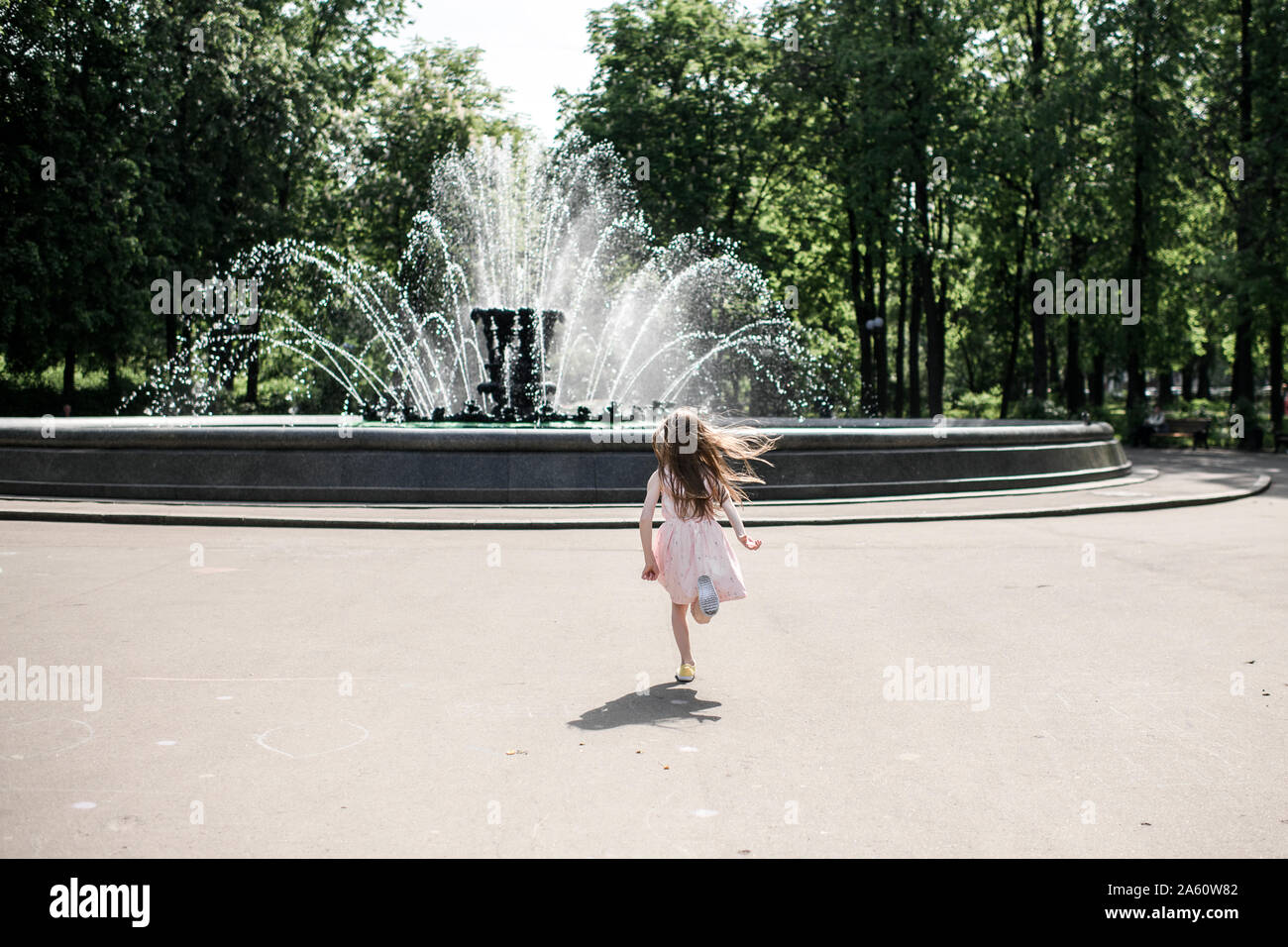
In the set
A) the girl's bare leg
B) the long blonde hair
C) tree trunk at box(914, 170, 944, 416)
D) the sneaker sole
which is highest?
tree trunk at box(914, 170, 944, 416)

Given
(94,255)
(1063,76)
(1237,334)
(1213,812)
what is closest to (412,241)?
(94,255)

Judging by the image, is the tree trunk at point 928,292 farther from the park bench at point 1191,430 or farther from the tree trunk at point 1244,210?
Answer: the tree trunk at point 1244,210

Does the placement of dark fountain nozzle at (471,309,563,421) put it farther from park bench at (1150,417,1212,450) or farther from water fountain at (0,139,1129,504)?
park bench at (1150,417,1212,450)

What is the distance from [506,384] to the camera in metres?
22.6

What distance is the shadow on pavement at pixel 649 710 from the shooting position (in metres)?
5.79

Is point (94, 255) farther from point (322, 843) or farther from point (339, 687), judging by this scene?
point (322, 843)

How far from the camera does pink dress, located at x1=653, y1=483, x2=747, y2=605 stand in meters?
6.77

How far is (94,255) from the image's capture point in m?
35.6

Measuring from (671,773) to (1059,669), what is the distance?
298cm

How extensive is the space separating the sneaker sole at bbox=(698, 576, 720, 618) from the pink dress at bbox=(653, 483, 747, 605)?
64 millimetres

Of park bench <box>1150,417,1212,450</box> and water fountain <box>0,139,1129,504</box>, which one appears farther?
park bench <box>1150,417,1212,450</box>

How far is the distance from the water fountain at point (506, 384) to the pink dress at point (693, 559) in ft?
31.1

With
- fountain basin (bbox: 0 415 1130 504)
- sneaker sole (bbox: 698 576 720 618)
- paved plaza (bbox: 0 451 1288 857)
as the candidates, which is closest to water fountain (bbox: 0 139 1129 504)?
fountain basin (bbox: 0 415 1130 504)

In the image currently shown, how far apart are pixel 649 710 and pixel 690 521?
4.14 ft
